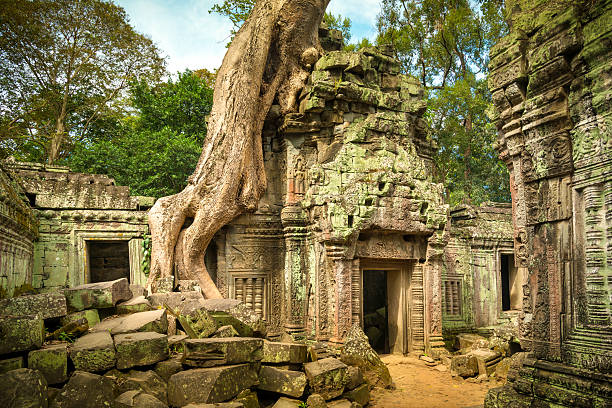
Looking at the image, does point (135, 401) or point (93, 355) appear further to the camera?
point (93, 355)

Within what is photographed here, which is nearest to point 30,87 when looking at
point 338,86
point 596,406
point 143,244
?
point 143,244

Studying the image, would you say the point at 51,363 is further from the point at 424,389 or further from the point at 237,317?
the point at 424,389

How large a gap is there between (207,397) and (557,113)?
397 cm

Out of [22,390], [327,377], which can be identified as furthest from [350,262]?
[22,390]

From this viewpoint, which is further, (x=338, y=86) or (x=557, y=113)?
(x=338, y=86)

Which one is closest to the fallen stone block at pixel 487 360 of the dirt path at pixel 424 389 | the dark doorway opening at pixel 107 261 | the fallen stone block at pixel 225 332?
the dirt path at pixel 424 389

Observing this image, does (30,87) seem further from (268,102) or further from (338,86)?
(338,86)

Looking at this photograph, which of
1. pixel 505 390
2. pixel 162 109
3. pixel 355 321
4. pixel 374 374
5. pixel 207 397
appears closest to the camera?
pixel 505 390

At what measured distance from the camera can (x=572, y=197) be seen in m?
3.56

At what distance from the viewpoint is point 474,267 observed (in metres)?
12.0

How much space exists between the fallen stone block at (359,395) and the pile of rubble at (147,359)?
13 millimetres

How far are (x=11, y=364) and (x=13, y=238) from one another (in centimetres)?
321

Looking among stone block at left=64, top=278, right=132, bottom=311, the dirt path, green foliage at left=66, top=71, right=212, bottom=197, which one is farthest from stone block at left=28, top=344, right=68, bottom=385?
green foliage at left=66, top=71, right=212, bottom=197

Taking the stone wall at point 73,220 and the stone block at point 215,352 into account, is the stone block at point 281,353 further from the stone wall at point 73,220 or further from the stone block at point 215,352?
the stone wall at point 73,220
